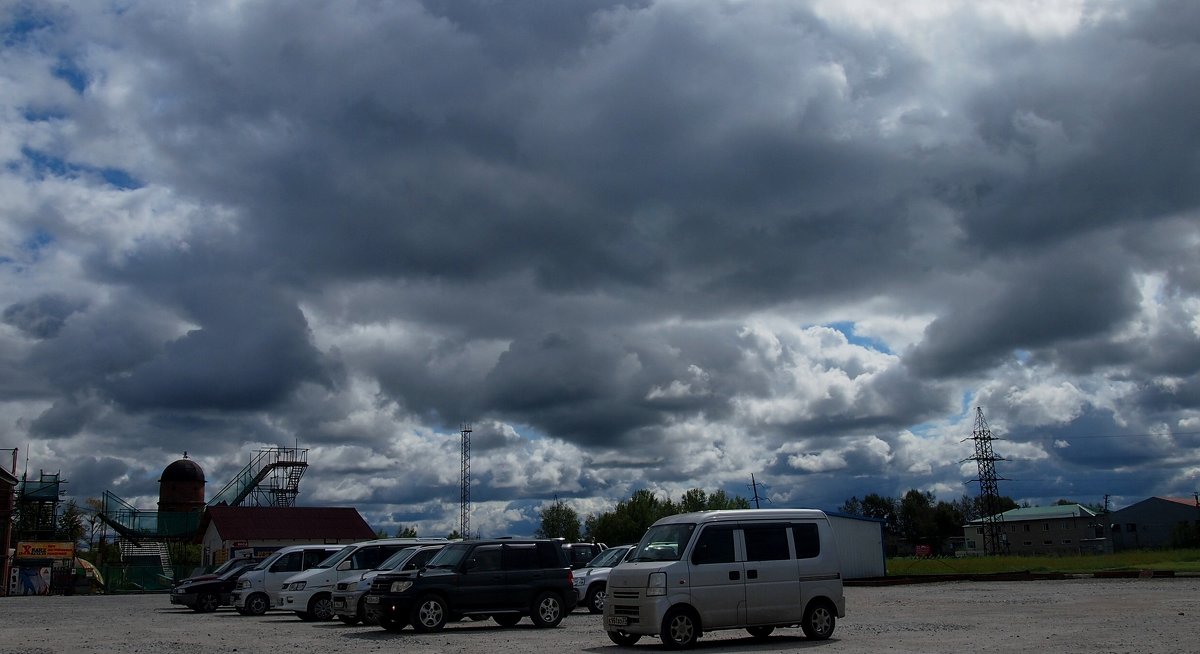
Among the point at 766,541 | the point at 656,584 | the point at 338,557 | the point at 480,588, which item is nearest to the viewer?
the point at 656,584

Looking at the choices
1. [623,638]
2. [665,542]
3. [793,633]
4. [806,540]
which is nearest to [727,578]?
[665,542]

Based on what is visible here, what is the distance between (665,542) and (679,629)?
1.37 m

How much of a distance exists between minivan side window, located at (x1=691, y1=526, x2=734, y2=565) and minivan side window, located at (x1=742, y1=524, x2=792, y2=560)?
0.33m

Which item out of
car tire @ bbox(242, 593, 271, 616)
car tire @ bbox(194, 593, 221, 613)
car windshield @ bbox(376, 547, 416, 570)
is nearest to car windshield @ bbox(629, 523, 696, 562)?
car windshield @ bbox(376, 547, 416, 570)

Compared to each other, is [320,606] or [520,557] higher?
[520,557]

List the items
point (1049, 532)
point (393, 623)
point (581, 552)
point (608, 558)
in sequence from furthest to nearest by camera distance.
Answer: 1. point (1049, 532)
2. point (581, 552)
3. point (608, 558)
4. point (393, 623)

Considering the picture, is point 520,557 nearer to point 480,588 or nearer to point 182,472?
point 480,588

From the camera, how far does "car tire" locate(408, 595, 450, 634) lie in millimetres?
18688

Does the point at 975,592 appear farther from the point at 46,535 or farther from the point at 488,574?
the point at 46,535

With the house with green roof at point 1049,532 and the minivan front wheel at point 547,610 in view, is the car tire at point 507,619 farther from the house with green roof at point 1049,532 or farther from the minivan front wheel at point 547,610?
the house with green roof at point 1049,532

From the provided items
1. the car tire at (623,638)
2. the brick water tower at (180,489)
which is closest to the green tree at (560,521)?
the brick water tower at (180,489)

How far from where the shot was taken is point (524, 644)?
51.9ft

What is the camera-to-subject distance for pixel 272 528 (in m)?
57.0

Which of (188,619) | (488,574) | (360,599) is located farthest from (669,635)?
(188,619)
